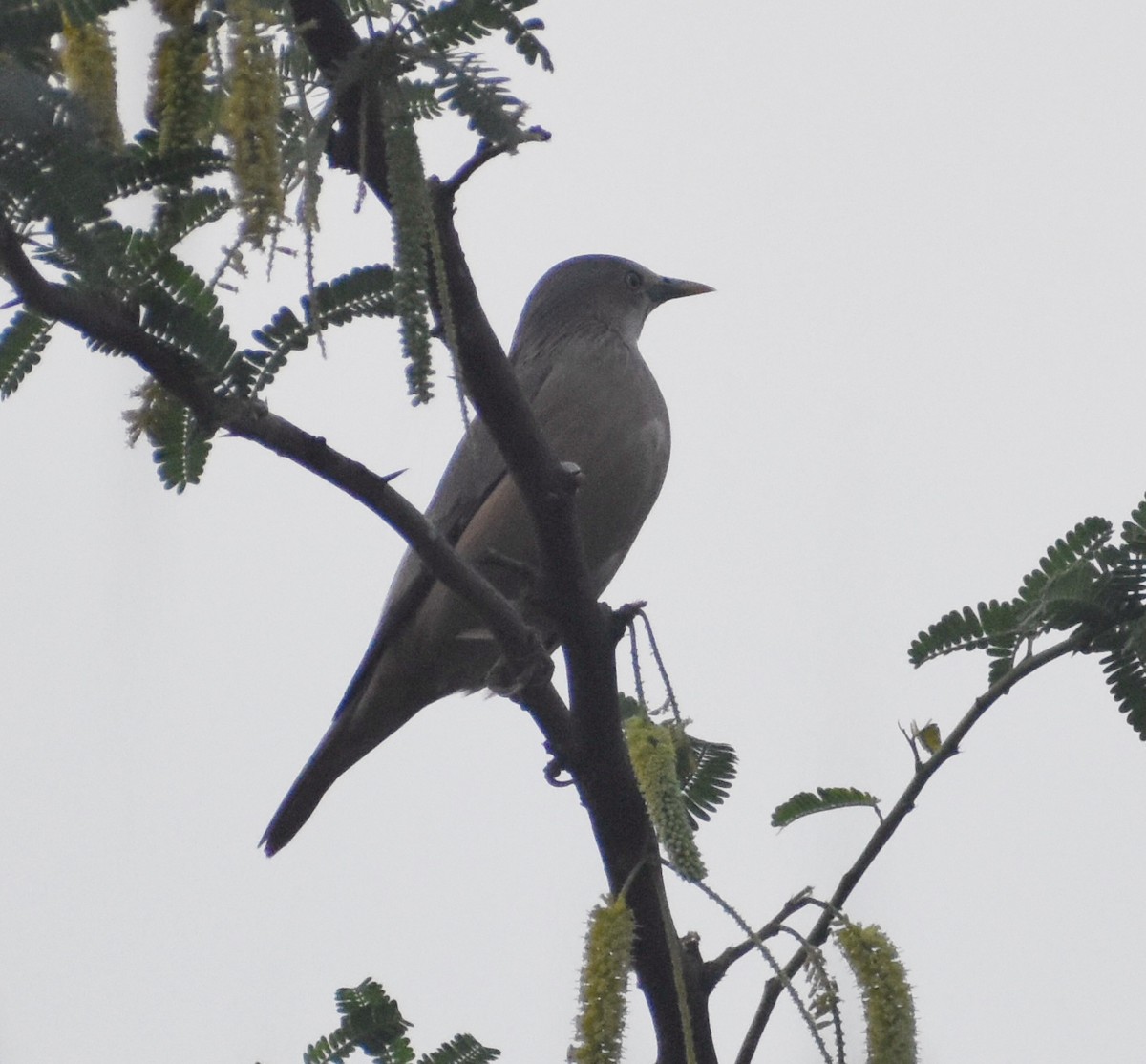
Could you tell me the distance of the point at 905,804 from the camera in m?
3.25

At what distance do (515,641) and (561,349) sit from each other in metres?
2.64

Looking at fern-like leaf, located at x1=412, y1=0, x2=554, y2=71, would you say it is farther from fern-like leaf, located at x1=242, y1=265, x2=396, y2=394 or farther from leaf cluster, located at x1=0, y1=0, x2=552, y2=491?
fern-like leaf, located at x1=242, y1=265, x2=396, y2=394

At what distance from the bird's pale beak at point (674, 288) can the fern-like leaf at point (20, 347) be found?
4.17 metres

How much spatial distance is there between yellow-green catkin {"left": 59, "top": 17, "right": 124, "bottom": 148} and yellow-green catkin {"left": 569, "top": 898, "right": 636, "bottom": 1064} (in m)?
1.47

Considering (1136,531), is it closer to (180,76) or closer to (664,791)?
(664,791)

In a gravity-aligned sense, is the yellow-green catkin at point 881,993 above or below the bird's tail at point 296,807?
below

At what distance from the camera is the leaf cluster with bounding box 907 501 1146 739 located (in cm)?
327

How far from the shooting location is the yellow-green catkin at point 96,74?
2164 millimetres

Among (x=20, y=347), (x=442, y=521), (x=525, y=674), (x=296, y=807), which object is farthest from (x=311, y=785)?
(x=20, y=347)

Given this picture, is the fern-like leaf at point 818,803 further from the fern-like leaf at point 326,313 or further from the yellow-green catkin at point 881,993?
the fern-like leaf at point 326,313

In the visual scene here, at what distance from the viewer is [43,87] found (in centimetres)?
212

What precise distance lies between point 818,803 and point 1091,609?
0.79 metres

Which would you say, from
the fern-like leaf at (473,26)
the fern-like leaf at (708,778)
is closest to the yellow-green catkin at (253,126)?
the fern-like leaf at (473,26)

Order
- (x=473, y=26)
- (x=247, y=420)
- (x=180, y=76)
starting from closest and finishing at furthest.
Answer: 1. (x=180, y=76)
2. (x=473, y=26)
3. (x=247, y=420)
